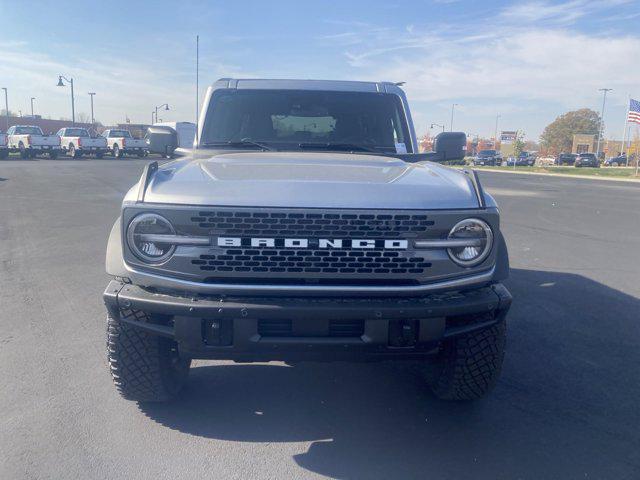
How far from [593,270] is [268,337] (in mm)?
6005

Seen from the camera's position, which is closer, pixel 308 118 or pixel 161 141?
pixel 308 118

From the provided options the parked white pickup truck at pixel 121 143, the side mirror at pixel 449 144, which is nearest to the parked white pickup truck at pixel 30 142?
the parked white pickup truck at pixel 121 143

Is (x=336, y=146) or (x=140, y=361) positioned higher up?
(x=336, y=146)

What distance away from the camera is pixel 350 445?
3189mm

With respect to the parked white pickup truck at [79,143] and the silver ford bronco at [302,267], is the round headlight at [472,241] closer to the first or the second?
the silver ford bronco at [302,267]

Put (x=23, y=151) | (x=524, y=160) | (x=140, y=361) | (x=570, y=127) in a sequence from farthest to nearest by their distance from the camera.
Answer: (x=570, y=127)
(x=524, y=160)
(x=23, y=151)
(x=140, y=361)

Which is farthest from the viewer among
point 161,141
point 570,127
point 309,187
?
point 570,127

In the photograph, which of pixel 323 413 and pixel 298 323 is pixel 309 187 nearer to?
pixel 298 323

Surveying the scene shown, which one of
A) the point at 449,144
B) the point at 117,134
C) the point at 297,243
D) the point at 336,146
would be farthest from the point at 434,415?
the point at 117,134

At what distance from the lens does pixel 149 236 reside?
2.89 meters

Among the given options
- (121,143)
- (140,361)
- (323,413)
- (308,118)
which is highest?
(308,118)

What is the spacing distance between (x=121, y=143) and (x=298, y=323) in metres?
40.5

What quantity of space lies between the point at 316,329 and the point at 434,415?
3.88 ft

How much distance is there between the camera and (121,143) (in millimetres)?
40344
